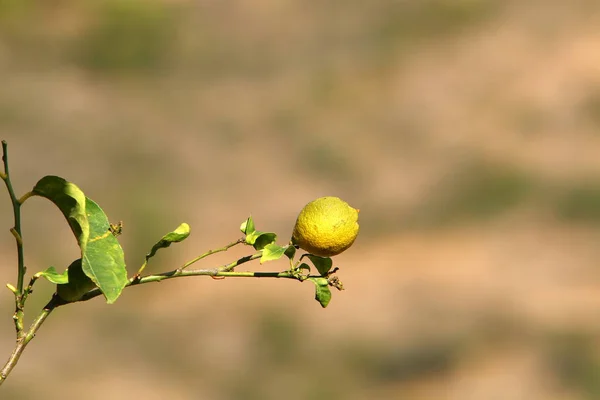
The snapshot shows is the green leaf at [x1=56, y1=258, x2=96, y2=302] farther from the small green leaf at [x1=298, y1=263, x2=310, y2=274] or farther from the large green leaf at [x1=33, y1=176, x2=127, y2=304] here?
the small green leaf at [x1=298, y1=263, x2=310, y2=274]

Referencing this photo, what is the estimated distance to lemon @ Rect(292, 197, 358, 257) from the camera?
1.36m

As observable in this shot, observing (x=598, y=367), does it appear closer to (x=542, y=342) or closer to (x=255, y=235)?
(x=542, y=342)

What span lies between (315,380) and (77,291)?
7428 mm

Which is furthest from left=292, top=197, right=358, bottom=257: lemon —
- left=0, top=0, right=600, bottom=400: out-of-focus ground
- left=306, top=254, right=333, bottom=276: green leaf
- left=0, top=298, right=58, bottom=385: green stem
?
left=0, top=0, right=600, bottom=400: out-of-focus ground

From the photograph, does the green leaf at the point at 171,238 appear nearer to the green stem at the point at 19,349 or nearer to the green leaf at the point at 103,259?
the green leaf at the point at 103,259

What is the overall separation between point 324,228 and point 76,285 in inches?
15.4

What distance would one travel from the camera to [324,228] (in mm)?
1360

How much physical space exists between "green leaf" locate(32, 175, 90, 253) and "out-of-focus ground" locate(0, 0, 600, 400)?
6819 millimetres

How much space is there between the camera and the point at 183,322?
8789mm

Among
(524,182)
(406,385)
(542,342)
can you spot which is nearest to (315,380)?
(406,385)

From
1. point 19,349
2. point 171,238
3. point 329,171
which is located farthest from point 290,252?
point 329,171

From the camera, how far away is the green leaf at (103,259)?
112cm

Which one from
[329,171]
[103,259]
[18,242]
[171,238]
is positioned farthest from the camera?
[329,171]

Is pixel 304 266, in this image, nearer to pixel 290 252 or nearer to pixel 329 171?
pixel 290 252
